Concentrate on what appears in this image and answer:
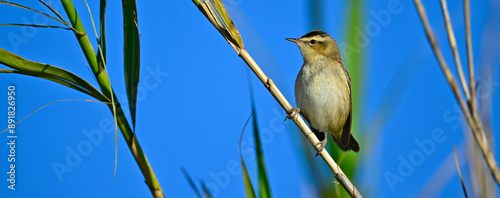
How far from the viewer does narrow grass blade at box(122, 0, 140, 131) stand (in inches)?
74.9

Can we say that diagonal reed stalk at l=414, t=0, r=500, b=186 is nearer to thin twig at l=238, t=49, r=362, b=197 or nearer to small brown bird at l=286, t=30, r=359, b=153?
thin twig at l=238, t=49, r=362, b=197

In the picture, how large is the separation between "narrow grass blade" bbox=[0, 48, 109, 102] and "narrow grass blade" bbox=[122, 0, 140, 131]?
0.11 metres

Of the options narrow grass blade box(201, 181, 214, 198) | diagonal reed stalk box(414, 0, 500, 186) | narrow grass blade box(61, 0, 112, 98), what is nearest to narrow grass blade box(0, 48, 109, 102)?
narrow grass blade box(61, 0, 112, 98)

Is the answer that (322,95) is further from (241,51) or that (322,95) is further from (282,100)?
(241,51)

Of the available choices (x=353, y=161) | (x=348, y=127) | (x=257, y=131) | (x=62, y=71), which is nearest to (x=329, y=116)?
(x=348, y=127)

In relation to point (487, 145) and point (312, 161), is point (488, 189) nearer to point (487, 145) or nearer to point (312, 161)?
point (487, 145)

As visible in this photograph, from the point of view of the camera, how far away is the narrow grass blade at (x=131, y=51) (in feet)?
6.24

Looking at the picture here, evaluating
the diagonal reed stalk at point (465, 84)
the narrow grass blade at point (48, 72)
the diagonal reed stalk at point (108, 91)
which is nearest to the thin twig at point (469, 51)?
the diagonal reed stalk at point (465, 84)

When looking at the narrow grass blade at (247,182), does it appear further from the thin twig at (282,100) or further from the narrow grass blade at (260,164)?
the thin twig at (282,100)

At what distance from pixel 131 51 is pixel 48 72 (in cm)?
34

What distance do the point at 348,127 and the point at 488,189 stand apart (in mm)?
2837

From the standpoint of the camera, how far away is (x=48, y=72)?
6.06 ft

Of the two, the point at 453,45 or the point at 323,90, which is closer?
the point at 453,45

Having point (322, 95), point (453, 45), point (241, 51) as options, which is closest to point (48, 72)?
point (241, 51)
